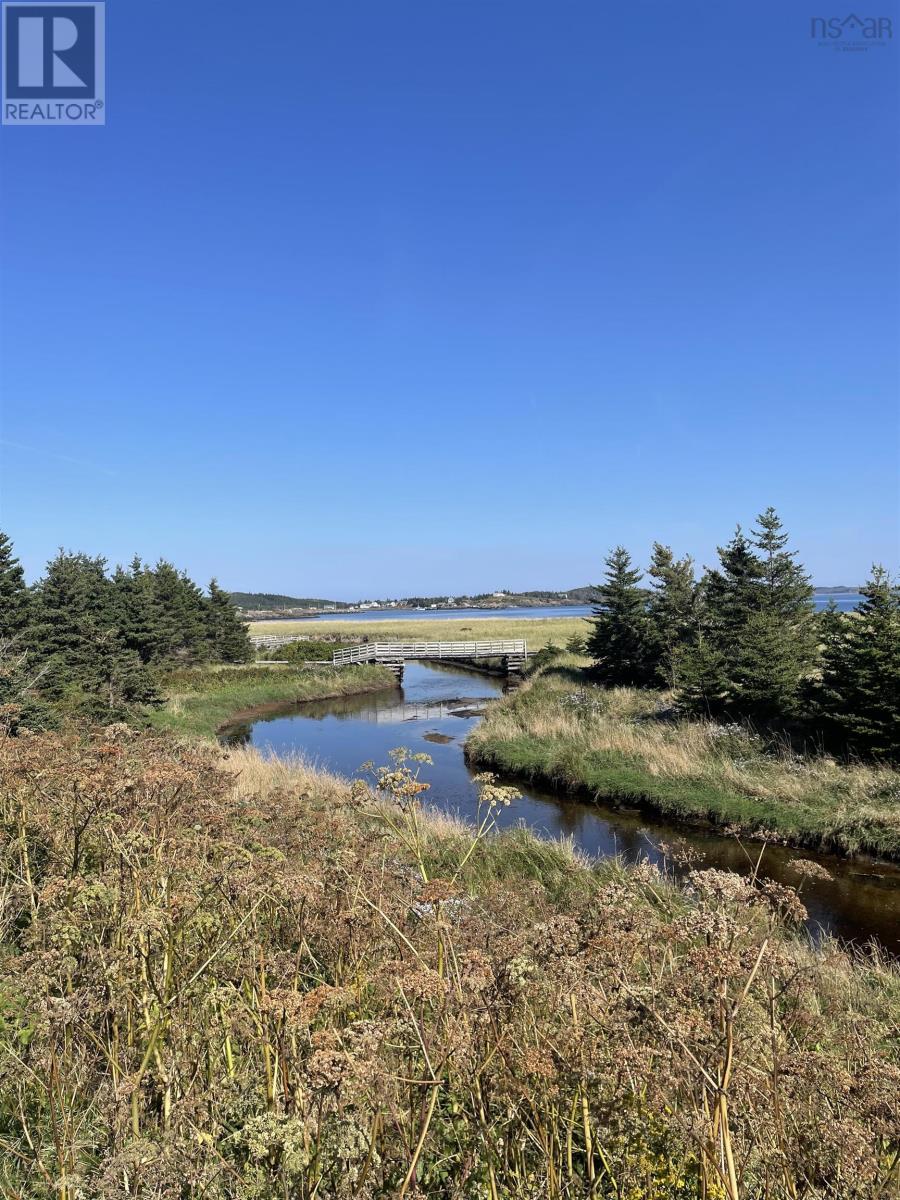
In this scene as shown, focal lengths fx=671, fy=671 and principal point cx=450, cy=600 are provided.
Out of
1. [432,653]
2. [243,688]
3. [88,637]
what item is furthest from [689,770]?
[432,653]

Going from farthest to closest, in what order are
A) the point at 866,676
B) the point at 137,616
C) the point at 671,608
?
the point at 137,616 < the point at 671,608 < the point at 866,676

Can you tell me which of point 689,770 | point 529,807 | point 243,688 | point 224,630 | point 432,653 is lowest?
point 529,807

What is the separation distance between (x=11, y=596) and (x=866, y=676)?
24.6 m

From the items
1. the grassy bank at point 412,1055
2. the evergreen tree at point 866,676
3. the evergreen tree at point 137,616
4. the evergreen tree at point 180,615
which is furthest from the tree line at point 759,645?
the evergreen tree at point 180,615

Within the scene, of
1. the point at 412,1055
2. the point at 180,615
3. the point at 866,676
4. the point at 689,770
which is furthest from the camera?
the point at 180,615

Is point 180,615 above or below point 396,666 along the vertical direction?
above

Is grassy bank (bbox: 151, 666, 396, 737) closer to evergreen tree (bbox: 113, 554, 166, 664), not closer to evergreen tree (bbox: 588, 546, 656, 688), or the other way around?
evergreen tree (bbox: 113, 554, 166, 664)

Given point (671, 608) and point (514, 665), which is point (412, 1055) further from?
point (514, 665)

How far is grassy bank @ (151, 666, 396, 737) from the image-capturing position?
29.0m

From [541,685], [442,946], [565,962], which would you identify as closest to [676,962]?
[565,962]

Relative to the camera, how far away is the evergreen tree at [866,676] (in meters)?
13.6

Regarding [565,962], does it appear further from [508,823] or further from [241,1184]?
[508,823]

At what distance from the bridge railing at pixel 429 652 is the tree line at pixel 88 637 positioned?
360 inches

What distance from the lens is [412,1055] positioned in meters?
2.05
